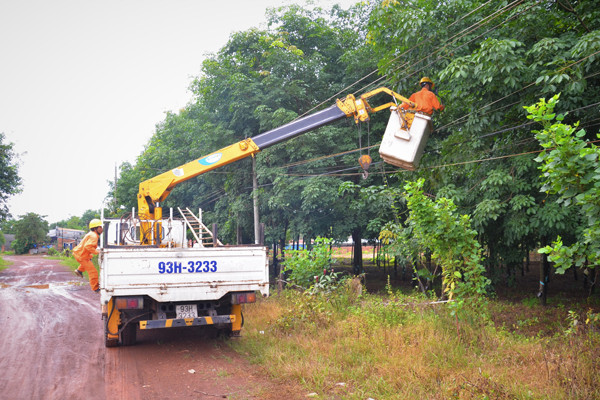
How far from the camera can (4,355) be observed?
699cm

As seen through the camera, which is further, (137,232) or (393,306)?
(137,232)

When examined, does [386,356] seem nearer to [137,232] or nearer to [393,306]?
[393,306]

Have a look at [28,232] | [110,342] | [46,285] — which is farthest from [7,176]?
[28,232]

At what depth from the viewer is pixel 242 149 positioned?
375 inches

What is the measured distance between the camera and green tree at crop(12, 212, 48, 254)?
2514 inches

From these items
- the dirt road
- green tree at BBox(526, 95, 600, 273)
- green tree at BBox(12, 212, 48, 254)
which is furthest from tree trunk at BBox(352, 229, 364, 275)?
green tree at BBox(12, 212, 48, 254)

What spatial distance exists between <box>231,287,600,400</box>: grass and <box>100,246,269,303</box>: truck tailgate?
45.7 inches

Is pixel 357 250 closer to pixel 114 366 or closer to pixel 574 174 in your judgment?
pixel 114 366

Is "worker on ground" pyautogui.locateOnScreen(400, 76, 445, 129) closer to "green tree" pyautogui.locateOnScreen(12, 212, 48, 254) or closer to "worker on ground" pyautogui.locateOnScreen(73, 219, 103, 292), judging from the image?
"worker on ground" pyautogui.locateOnScreen(73, 219, 103, 292)

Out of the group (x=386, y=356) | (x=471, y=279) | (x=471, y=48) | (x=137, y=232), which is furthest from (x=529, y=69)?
(x=137, y=232)

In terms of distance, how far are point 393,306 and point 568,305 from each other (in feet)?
22.1

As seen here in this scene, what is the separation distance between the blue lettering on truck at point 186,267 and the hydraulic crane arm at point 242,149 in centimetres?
285

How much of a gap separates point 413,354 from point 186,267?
11.7 ft

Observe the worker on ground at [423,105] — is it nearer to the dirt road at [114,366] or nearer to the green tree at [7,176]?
the dirt road at [114,366]
